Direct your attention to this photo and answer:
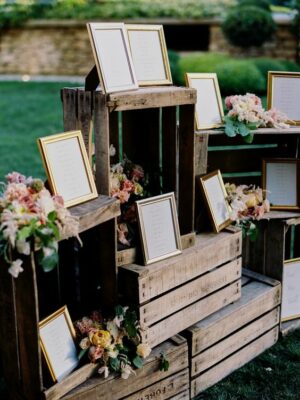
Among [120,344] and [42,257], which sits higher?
[42,257]

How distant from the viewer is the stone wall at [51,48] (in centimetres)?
1261

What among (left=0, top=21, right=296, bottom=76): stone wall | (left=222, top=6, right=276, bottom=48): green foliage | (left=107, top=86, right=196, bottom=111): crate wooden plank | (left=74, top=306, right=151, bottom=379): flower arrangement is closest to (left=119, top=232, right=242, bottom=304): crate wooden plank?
(left=74, top=306, right=151, bottom=379): flower arrangement

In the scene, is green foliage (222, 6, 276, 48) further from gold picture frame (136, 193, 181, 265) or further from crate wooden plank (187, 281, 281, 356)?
gold picture frame (136, 193, 181, 265)

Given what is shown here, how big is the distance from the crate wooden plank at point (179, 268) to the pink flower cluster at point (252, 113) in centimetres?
56

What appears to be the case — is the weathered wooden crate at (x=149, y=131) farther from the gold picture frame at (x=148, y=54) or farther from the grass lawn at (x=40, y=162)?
the grass lawn at (x=40, y=162)

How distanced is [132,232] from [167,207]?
18 cm

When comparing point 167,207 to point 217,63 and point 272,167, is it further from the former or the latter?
point 217,63

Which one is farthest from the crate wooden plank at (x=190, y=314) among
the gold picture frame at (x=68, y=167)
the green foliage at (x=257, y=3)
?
the green foliage at (x=257, y=3)

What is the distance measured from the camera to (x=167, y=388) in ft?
8.68

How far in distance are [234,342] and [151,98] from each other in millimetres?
1245

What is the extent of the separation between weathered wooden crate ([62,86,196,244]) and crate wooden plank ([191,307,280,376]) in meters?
0.56

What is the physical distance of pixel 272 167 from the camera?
338 centimetres

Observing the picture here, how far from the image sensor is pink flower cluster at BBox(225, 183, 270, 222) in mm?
3070

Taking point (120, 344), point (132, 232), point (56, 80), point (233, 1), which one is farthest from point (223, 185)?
point (233, 1)
